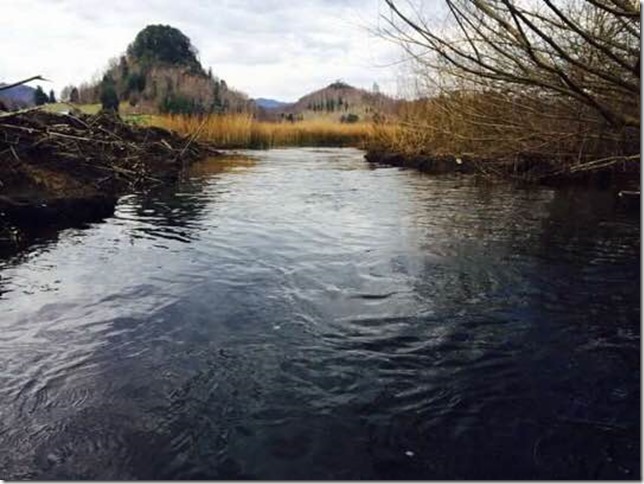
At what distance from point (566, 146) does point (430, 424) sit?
20.1ft

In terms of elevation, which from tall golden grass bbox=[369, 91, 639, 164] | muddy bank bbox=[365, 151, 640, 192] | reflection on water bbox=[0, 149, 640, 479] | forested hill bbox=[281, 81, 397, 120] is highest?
forested hill bbox=[281, 81, 397, 120]

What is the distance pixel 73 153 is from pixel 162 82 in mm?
55950

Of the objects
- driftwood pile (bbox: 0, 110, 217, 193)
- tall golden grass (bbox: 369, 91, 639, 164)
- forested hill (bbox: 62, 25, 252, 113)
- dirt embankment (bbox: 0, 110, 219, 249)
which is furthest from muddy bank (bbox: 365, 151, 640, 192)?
forested hill (bbox: 62, 25, 252, 113)

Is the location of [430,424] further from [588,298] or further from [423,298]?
[588,298]

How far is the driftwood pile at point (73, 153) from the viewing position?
932 centimetres

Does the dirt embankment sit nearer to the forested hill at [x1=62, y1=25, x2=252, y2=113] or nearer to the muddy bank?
the muddy bank

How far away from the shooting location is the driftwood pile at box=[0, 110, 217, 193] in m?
9.32

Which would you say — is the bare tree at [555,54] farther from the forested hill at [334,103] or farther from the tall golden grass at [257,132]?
the forested hill at [334,103]

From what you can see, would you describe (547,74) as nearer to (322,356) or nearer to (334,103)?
(322,356)

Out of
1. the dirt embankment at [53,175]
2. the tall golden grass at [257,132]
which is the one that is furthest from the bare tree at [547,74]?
the tall golden grass at [257,132]

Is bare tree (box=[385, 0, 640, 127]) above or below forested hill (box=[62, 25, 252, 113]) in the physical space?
below

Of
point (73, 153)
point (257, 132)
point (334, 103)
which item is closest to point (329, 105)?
point (334, 103)

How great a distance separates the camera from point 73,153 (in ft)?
35.3

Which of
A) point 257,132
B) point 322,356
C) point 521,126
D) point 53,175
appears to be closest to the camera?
point 322,356
